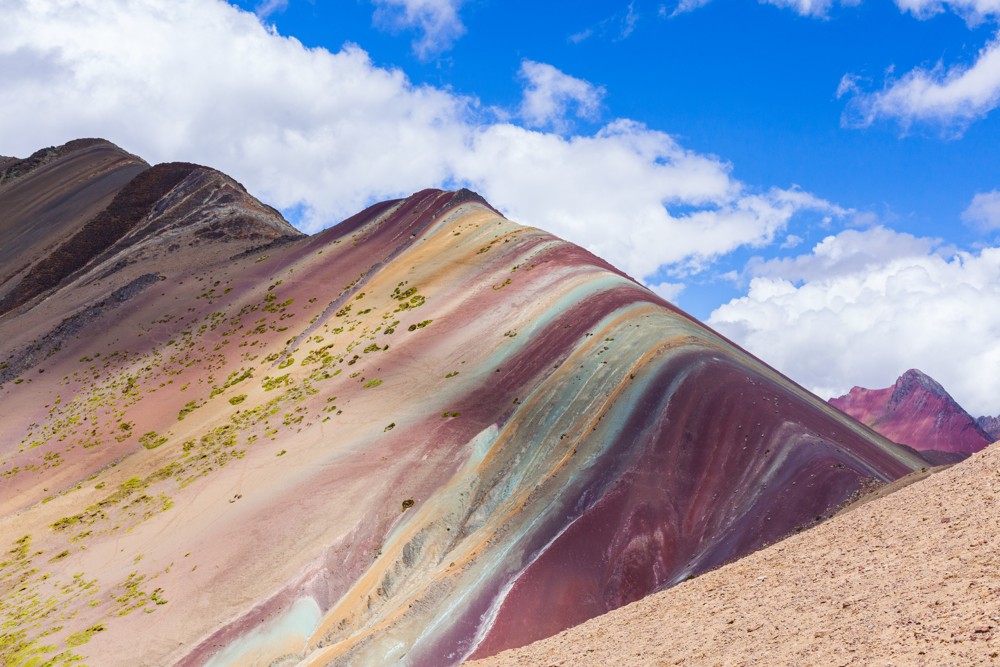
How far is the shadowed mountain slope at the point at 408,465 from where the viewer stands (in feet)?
78.8

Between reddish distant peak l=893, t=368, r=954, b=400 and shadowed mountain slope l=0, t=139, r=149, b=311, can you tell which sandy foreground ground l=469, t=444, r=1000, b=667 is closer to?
shadowed mountain slope l=0, t=139, r=149, b=311

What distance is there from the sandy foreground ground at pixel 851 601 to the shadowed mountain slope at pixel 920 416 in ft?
273

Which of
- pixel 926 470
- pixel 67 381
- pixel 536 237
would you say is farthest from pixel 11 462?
pixel 926 470

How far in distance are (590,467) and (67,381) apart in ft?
116

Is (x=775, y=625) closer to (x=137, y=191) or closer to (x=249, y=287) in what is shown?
(x=249, y=287)

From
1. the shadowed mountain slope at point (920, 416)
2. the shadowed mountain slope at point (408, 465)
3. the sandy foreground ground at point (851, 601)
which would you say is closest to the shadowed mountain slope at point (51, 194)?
the shadowed mountain slope at point (408, 465)

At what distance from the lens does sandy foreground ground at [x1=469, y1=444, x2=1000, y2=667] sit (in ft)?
38.2

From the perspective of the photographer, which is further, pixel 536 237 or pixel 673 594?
pixel 536 237

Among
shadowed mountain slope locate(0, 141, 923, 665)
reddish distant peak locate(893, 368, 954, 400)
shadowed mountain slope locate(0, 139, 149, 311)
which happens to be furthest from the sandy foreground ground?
reddish distant peak locate(893, 368, 954, 400)

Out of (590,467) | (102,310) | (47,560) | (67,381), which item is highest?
(102,310)

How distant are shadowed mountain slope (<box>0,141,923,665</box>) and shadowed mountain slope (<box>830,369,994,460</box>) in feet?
225

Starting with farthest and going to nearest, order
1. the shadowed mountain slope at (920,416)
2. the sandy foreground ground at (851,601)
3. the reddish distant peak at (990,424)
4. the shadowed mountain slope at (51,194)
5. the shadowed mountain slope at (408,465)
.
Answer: the reddish distant peak at (990,424) → the shadowed mountain slope at (920,416) → the shadowed mountain slope at (51,194) → the shadowed mountain slope at (408,465) → the sandy foreground ground at (851,601)

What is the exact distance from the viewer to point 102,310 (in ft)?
185

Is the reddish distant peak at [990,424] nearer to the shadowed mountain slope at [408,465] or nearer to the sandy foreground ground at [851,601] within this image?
the shadowed mountain slope at [408,465]
